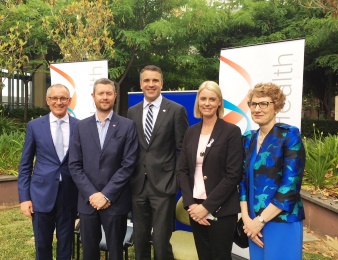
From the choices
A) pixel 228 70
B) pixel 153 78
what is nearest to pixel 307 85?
pixel 228 70

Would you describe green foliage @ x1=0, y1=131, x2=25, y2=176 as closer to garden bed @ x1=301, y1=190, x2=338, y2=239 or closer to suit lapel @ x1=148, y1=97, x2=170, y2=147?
suit lapel @ x1=148, y1=97, x2=170, y2=147

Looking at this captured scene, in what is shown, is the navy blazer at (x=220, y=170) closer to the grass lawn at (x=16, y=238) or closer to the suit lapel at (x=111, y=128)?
the suit lapel at (x=111, y=128)

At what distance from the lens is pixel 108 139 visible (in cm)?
320

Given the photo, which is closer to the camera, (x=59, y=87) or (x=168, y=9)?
(x=59, y=87)

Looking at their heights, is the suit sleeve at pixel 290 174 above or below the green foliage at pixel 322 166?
above

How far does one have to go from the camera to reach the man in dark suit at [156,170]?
329 cm

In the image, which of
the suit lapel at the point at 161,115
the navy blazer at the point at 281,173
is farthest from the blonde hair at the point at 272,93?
the suit lapel at the point at 161,115

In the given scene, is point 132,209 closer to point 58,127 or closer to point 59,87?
point 58,127

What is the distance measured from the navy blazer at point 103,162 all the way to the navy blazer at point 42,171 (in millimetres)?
244

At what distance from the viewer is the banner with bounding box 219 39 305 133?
12.3ft

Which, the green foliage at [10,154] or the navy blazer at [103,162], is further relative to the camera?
the green foliage at [10,154]

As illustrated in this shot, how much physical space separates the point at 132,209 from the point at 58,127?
40.0 inches

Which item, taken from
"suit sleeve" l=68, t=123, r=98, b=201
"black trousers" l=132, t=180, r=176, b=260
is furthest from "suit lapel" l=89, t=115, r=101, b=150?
"black trousers" l=132, t=180, r=176, b=260

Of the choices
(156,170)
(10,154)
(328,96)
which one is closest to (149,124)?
(156,170)
